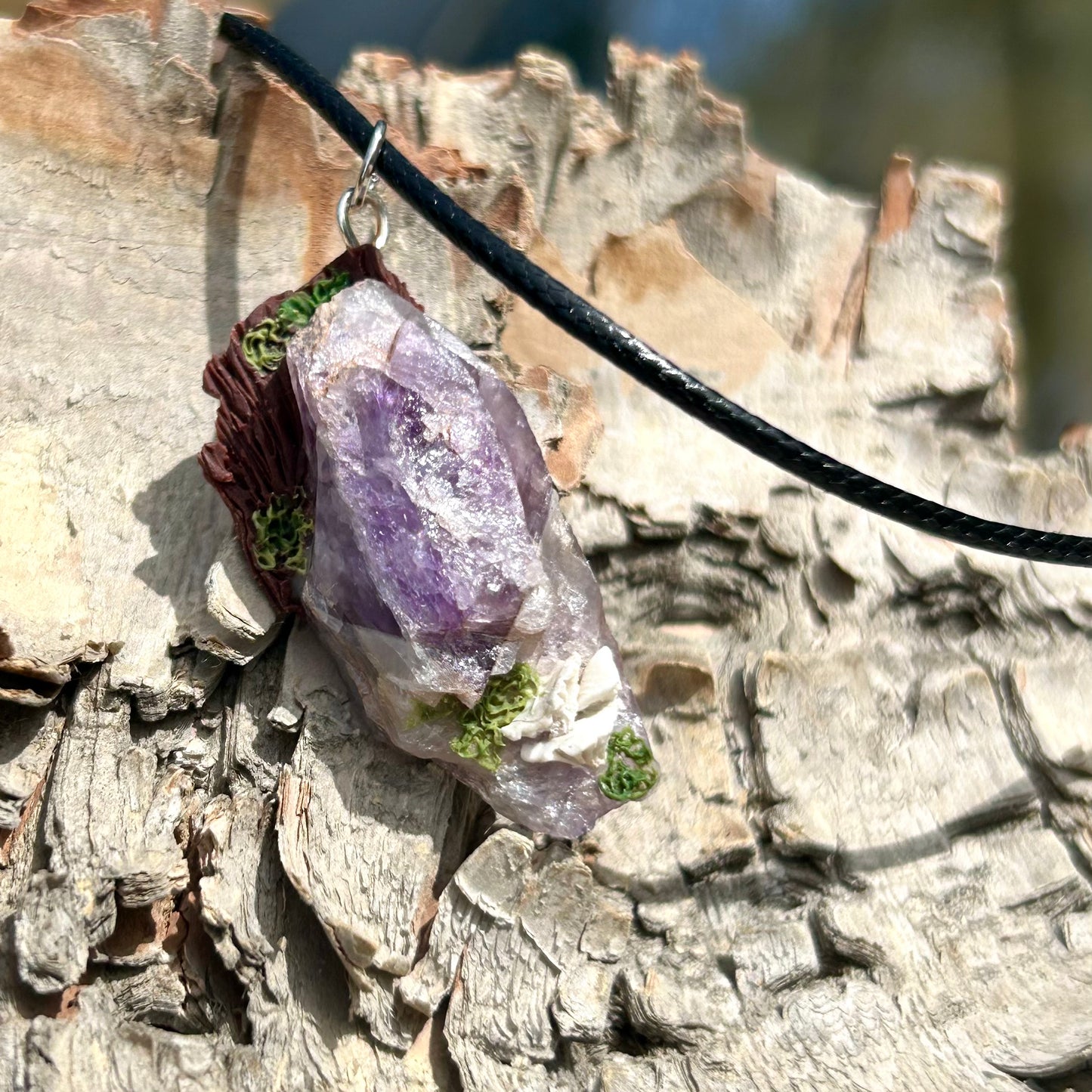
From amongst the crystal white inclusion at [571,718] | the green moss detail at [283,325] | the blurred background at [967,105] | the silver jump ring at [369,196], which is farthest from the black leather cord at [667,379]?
the blurred background at [967,105]

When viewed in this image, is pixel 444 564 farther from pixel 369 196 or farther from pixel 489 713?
pixel 369 196

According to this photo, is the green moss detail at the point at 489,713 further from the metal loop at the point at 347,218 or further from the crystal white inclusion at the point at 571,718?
the metal loop at the point at 347,218

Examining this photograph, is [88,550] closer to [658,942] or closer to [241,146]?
[241,146]

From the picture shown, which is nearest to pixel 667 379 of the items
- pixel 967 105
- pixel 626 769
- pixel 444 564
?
pixel 444 564

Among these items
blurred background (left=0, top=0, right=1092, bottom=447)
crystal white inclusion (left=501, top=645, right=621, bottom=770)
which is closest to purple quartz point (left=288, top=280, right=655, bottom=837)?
crystal white inclusion (left=501, top=645, right=621, bottom=770)

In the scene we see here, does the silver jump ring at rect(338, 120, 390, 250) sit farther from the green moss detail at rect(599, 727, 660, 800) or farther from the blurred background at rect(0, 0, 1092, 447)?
the blurred background at rect(0, 0, 1092, 447)

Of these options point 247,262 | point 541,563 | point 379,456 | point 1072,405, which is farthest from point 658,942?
point 1072,405
